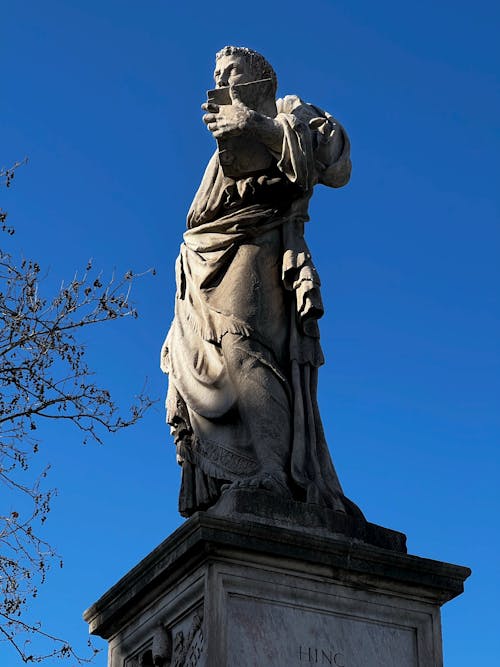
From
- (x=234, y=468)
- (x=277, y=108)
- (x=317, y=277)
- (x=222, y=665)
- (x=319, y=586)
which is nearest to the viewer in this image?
(x=222, y=665)

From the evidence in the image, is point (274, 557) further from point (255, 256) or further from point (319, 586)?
point (255, 256)

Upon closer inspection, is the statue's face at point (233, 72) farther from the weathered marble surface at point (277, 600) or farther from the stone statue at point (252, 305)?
the weathered marble surface at point (277, 600)

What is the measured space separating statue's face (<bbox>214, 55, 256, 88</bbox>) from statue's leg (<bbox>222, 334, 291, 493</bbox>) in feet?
5.97

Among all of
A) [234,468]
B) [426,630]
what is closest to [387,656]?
[426,630]

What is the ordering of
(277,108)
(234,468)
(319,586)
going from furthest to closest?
(277,108)
(234,468)
(319,586)

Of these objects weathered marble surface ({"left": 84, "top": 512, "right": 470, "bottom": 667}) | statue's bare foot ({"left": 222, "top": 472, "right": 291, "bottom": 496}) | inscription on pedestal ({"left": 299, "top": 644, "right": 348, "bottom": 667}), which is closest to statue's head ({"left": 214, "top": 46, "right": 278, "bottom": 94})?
statue's bare foot ({"left": 222, "top": 472, "right": 291, "bottom": 496})

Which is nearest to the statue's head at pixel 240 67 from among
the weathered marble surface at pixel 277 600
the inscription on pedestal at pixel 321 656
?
the weathered marble surface at pixel 277 600

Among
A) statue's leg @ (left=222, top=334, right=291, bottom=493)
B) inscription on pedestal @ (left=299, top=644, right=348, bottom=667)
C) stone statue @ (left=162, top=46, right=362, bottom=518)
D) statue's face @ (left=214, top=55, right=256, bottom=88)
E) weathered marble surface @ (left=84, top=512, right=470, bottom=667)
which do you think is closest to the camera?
weathered marble surface @ (left=84, top=512, right=470, bottom=667)

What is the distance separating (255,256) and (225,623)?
251cm

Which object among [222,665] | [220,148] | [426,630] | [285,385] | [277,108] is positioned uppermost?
[277,108]

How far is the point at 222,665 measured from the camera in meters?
7.14

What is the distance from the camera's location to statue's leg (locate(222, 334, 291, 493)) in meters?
8.11

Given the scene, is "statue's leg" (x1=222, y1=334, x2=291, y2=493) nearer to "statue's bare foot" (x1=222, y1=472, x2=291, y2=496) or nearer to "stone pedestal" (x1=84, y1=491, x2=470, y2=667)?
"statue's bare foot" (x1=222, y1=472, x2=291, y2=496)

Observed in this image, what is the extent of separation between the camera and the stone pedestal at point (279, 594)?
7320 mm
